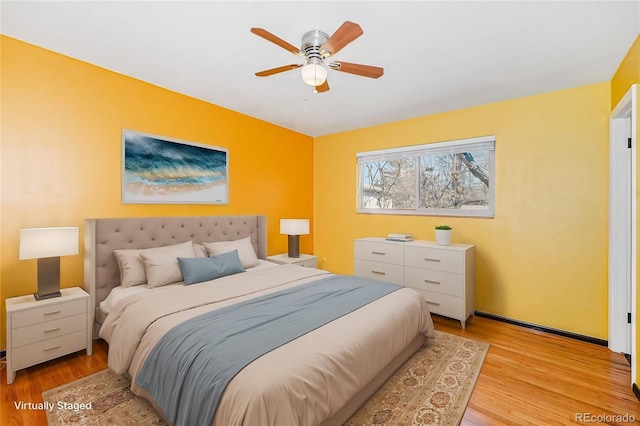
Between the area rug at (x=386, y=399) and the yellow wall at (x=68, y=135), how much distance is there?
1.01 meters

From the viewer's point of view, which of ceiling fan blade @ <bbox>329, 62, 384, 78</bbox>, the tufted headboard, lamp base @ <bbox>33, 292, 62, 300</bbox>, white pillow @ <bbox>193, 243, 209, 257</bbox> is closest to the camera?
ceiling fan blade @ <bbox>329, 62, 384, 78</bbox>

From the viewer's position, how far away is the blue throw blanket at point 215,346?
4.39ft

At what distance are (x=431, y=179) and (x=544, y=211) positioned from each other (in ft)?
4.26

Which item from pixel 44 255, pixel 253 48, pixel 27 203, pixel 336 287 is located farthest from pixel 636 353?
pixel 27 203

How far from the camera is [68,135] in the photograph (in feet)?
8.42

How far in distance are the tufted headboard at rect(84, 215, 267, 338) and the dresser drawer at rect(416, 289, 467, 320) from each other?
2.51 meters

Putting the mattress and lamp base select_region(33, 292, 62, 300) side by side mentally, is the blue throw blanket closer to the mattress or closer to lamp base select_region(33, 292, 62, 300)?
the mattress

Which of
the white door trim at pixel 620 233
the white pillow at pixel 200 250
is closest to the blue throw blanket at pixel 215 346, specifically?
the white pillow at pixel 200 250

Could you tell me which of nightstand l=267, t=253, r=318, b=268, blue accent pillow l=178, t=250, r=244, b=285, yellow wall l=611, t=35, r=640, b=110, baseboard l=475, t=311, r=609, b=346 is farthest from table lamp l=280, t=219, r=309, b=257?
yellow wall l=611, t=35, r=640, b=110

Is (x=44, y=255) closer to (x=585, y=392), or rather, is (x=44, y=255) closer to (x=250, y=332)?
(x=250, y=332)

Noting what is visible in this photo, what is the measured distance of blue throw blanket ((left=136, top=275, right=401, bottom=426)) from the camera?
1338mm

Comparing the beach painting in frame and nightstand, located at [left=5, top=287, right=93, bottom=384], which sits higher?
the beach painting in frame

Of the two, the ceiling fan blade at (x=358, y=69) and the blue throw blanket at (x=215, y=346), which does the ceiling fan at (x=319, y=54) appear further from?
the blue throw blanket at (x=215, y=346)

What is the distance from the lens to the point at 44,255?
7.18 feet
